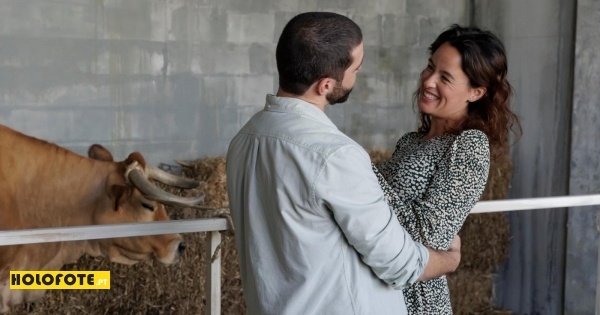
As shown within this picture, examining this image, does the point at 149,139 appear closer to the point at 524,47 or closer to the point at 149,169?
the point at 149,169

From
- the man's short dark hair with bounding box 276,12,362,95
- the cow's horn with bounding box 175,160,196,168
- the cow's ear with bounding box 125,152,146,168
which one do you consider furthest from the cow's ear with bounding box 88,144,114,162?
the man's short dark hair with bounding box 276,12,362,95

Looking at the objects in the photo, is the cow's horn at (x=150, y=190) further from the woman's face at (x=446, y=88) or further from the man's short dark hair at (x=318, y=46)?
the man's short dark hair at (x=318, y=46)

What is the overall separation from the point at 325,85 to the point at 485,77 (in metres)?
0.51

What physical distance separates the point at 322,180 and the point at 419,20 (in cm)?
448

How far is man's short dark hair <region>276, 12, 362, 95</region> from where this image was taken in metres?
1.41

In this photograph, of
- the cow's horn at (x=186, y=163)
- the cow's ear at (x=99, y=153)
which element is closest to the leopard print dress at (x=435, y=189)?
the cow's ear at (x=99, y=153)

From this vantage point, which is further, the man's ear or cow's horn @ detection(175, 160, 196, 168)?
cow's horn @ detection(175, 160, 196, 168)

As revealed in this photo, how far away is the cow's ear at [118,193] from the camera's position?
3.98m

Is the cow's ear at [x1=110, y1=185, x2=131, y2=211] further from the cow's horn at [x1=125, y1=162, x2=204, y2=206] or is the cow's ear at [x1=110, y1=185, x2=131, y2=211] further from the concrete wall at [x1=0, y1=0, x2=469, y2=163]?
the concrete wall at [x1=0, y1=0, x2=469, y2=163]

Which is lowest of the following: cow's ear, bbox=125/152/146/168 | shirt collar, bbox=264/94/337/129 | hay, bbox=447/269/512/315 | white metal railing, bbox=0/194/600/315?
hay, bbox=447/269/512/315

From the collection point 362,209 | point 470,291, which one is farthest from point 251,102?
point 362,209

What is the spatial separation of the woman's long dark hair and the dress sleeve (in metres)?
0.11

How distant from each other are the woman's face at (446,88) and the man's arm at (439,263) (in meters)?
0.33

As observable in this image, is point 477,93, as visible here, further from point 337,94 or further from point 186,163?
point 186,163
